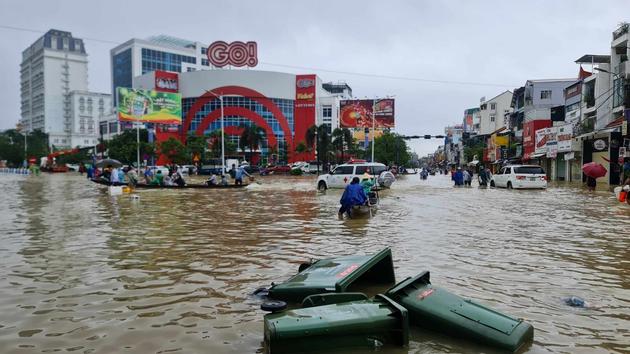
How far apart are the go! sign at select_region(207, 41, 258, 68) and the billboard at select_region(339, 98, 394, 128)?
27.2 metres

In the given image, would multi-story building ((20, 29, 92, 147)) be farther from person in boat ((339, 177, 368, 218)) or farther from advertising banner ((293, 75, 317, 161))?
person in boat ((339, 177, 368, 218))

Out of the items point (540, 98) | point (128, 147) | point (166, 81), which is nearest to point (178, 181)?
point (128, 147)

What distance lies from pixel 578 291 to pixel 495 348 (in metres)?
2.49

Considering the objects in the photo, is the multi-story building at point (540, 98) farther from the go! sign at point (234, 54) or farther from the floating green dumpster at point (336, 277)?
the floating green dumpster at point (336, 277)

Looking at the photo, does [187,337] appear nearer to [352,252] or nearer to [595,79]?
[352,252]

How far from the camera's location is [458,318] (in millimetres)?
4543

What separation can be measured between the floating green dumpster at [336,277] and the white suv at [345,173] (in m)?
20.3

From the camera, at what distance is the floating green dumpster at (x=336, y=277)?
17.5 ft

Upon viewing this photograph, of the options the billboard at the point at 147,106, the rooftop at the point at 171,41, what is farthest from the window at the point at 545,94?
the rooftop at the point at 171,41

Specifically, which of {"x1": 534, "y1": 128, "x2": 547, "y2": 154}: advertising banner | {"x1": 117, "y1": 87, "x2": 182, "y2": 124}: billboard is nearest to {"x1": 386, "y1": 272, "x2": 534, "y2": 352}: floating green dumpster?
{"x1": 534, "y1": 128, "x2": 547, "y2": 154}: advertising banner

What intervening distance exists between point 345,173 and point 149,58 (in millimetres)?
121044

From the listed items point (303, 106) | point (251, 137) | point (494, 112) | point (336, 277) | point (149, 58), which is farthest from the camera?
point (149, 58)

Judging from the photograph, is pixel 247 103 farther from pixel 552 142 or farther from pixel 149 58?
pixel 552 142

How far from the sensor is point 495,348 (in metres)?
4.30
